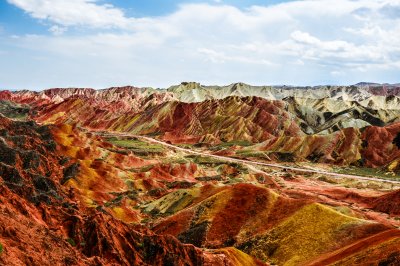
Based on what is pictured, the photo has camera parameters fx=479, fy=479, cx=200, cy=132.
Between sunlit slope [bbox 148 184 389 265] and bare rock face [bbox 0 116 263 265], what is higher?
bare rock face [bbox 0 116 263 265]

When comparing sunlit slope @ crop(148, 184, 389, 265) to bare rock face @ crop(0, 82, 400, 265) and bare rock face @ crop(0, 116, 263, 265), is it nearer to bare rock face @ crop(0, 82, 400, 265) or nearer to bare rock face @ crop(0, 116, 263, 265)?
Result: bare rock face @ crop(0, 82, 400, 265)

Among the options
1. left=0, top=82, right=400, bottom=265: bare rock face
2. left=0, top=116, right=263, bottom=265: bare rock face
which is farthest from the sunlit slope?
left=0, top=116, right=263, bottom=265: bare rock face

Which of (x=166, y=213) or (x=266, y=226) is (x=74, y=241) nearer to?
(x=266, y=226)

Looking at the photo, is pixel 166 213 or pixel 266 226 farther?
pixel 166 213

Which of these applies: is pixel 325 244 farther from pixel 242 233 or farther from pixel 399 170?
pixel 399 170

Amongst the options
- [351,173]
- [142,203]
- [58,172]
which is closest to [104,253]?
[142,203]

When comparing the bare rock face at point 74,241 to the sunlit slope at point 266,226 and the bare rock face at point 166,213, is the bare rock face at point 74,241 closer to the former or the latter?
the bare rock face at point 166,213

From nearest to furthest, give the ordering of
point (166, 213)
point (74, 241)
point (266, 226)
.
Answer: point (74, 241)
point (266, 226)
point (166, 213)

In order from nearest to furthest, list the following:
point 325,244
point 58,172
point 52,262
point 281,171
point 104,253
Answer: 1. point 52,262
2. point 104,253
3. point 325,244
4. point 58,172
5. point 281,171

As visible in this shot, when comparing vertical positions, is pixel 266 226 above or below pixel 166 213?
above

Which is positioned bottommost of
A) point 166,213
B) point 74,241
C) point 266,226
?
point 166,213

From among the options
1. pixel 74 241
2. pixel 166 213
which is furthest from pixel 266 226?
pixel 74 241

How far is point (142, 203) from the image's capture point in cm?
9694

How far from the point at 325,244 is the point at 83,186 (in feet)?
184
